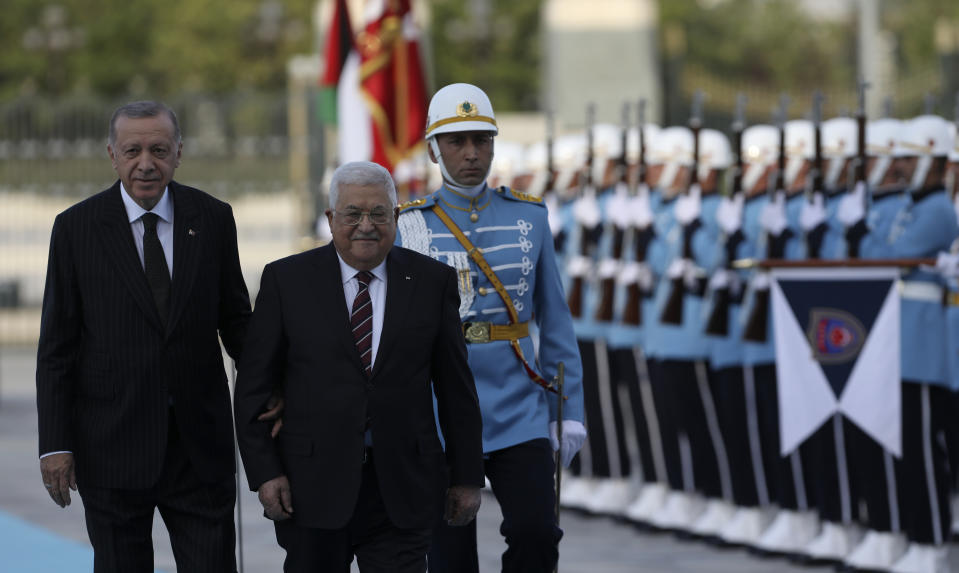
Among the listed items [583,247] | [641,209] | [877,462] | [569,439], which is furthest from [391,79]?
[569,439]

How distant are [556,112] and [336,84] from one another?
597 centimetres

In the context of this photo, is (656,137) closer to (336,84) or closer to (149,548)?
(336,84)

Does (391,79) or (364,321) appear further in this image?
(391,79)

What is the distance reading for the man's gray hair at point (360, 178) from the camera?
171 inches

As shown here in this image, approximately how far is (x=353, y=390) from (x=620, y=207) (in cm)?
509

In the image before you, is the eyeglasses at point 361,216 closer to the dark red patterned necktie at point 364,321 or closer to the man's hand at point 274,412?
the dark red patterned necktie at point 364,321

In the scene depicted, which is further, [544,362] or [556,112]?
[556,112]

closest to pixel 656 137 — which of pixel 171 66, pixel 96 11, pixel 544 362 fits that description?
pixel 544 362

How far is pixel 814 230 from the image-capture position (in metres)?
8.01

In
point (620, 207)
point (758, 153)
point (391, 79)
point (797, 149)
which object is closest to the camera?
point (797, 149)

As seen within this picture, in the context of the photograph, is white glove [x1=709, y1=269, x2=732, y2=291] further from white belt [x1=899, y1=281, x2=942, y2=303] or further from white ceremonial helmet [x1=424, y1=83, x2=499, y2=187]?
white ceremonial helmet [x1=424, y1=83, x2=499, y2=187]

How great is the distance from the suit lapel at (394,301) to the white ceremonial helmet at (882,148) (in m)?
3.84

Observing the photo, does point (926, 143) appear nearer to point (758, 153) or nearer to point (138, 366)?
point (758, 153)

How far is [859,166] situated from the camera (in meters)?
7.84
